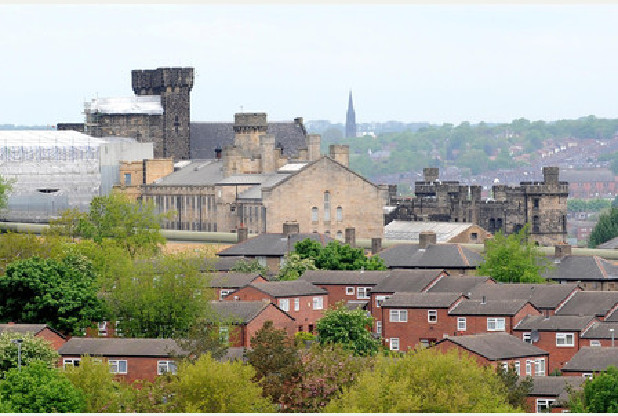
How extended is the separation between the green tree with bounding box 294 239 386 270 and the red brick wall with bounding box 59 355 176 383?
31.6m

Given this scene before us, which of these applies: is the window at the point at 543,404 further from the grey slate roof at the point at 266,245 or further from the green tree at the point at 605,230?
the green tree at the point at 605,230

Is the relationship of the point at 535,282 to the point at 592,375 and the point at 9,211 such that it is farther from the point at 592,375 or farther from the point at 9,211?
the point at 9,211

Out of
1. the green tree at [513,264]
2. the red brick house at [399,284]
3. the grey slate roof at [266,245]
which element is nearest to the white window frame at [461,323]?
the red brick house at [399,284]

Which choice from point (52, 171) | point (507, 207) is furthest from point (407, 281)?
point (507, 207)

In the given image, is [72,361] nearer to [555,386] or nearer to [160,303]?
[160,303]

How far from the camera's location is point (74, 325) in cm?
9394

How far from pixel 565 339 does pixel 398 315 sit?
8661 millimetres

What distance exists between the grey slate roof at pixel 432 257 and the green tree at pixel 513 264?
1.49m

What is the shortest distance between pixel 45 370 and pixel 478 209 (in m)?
118

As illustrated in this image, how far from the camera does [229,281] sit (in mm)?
106875

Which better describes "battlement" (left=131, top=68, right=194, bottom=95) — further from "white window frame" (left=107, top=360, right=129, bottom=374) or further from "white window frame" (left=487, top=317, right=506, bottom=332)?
"white window frame" (left=107, top=360, right=129, bottom=374)

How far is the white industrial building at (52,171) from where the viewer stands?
16125 cm

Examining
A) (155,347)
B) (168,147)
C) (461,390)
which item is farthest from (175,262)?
(168,147)

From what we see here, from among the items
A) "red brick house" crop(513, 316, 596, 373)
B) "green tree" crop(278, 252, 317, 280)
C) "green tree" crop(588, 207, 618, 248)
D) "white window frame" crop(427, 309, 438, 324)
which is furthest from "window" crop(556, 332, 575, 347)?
"green tree" crop(588, 207, 618, 248)
